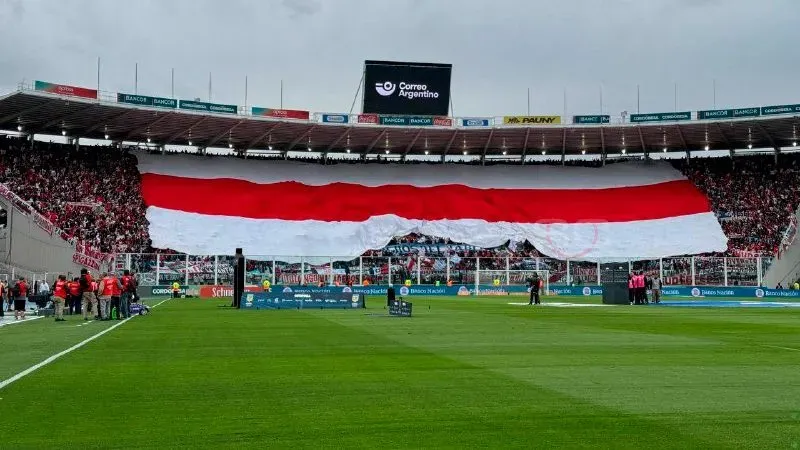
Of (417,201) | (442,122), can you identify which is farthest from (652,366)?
(442,122)

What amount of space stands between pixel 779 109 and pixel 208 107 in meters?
44.1

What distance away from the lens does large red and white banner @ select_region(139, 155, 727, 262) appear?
64375 mm

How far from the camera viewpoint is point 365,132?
72375mm

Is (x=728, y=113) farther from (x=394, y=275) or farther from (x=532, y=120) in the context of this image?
(x=394, y=275)

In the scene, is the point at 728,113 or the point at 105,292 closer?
the point at 105,292

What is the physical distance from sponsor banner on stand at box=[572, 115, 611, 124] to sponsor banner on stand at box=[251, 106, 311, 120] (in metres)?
21.9

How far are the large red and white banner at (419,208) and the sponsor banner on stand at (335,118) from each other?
6204 millimetres

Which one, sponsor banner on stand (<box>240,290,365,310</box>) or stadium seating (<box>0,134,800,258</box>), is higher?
Answer: stadium seating (<box>0,134,800,258</box>)

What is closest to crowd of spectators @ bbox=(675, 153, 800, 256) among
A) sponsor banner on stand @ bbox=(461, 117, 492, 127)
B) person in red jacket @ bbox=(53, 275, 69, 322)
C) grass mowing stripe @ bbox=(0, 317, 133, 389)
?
sponsor banner on stand @ bbox=(461, 117, 492, 127)

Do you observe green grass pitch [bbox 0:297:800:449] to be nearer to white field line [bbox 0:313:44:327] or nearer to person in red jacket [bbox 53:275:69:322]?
white field line [bbox 0:313:44:327]

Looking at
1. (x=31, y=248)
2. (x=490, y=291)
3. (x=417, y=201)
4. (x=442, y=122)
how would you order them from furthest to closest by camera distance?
(x=417, y=201), (x=442, y=122), (x=490, y=291), (x=31, y=248)

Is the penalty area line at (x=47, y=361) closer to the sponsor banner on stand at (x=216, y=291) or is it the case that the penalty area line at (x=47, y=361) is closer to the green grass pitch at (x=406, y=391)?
the green grass pitch at (x=406, y=391)

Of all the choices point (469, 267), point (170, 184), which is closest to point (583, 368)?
point (469, 267)

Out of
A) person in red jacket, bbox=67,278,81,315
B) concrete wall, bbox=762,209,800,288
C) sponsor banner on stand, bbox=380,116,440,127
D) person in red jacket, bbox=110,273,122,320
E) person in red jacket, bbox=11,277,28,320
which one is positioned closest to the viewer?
person in red jacket, bbox=110,273,122,320
